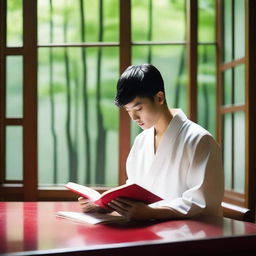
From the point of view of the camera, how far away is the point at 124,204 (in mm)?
1418

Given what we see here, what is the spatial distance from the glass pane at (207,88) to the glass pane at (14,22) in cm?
119

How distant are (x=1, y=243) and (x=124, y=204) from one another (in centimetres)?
43

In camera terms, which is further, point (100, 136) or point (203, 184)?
point (100, 136)

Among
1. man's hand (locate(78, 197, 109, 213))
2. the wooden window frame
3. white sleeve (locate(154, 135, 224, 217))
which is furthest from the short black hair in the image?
the wooden window frame

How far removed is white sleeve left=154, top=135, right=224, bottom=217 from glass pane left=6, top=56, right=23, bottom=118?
5.22 feet

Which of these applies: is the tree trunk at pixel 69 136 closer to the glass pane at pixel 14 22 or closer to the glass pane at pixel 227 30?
the glass pane at pixel 14 22

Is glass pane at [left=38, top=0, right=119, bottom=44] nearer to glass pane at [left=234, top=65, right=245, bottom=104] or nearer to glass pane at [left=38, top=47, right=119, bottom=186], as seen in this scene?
glass pane at [left=38, top=47, right=119, bottom=186]

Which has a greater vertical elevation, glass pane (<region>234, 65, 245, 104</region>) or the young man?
glass pane (<region>234, 65, 245, 104</region>)

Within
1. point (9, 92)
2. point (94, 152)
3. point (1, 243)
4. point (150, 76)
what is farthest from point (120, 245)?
point (9, 92)

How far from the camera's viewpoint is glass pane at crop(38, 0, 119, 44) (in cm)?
289

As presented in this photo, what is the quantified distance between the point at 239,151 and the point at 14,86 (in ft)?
4.92

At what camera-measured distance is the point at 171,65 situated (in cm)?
288

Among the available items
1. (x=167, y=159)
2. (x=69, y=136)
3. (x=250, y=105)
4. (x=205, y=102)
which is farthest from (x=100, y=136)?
(x=167, y=159)

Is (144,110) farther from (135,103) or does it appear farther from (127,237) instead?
(127,237)
